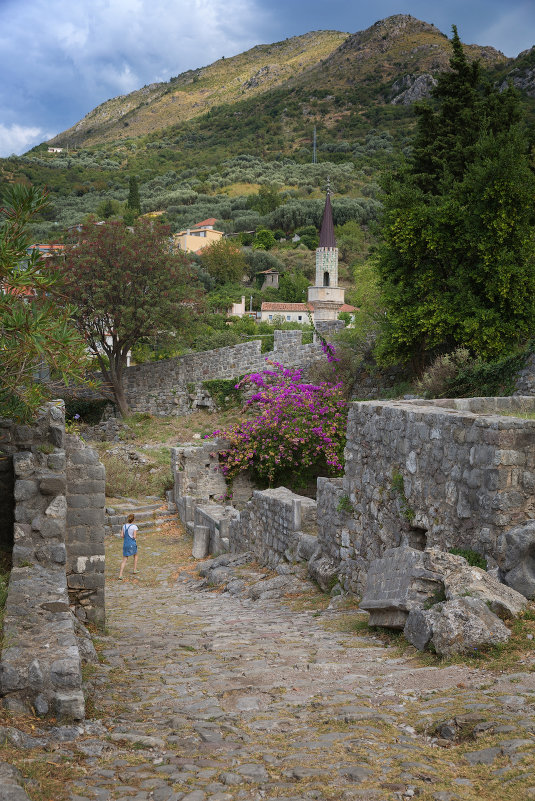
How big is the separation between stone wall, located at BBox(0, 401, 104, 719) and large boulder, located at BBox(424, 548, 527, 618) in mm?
2762

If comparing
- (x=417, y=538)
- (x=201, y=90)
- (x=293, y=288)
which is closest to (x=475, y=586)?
(x=417, y=538)

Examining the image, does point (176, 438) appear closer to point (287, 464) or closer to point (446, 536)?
point (287, 464)

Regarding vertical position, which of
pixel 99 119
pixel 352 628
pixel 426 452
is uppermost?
pixel 99 119

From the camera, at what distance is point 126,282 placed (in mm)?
24953

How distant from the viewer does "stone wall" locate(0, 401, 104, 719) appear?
4.25 m

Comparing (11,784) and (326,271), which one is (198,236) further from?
(11,784)

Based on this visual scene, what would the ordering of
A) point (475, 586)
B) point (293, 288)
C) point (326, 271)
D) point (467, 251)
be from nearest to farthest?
1. point (475, 586)
2. point (467, 251)
3. point (326, 271)
4. point (293, 288)

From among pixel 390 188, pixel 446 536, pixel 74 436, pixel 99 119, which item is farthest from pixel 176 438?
pixel 99 119

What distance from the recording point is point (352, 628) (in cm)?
712

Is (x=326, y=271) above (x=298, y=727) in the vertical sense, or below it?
above

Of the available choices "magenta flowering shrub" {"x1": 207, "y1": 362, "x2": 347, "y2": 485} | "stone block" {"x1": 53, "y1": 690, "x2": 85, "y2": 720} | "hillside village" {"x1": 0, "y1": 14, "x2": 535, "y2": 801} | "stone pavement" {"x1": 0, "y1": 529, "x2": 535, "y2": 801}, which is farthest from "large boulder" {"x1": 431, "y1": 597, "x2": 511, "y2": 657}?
"magenta flowering shrub" {"x1": 207, "y1": 362, "x2": 347, "y2": 485}

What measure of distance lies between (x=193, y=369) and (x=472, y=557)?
22.0 metres

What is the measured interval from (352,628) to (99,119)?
196 m

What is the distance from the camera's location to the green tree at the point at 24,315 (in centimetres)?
560
